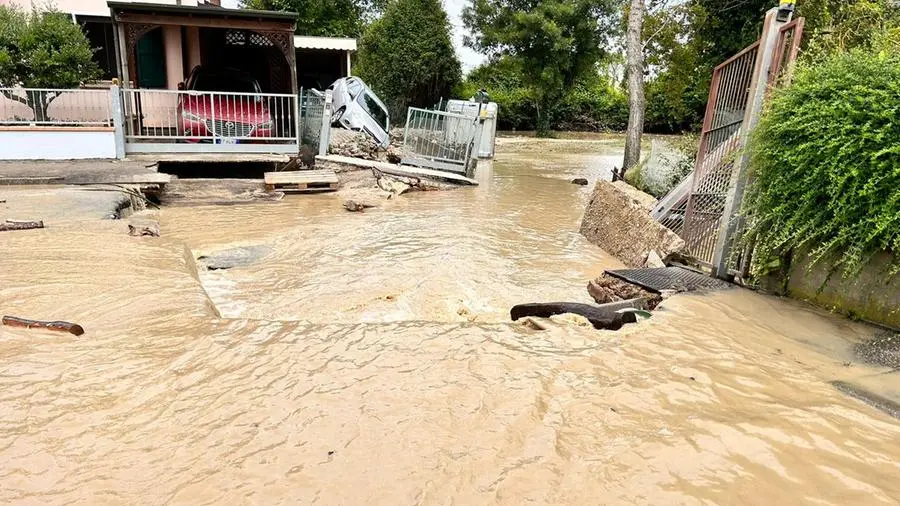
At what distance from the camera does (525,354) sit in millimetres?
4258

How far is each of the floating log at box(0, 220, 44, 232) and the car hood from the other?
5.83m

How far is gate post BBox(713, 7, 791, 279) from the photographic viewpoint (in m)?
5.53

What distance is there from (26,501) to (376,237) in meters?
6.36

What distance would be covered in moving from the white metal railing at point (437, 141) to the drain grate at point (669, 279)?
8708mm

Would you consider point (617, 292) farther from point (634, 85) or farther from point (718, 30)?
point (634, 85)

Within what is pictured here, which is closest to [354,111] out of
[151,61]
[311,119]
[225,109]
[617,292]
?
[311,119]

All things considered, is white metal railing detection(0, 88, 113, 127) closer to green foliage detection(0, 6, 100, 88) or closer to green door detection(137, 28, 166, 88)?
green foliage detection(0, 6, 100, 88)

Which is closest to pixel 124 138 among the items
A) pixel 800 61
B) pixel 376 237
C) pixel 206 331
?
pixel 376 237

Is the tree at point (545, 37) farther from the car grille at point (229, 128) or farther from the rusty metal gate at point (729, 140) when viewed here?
the rusty metal gate at point (729, 140)

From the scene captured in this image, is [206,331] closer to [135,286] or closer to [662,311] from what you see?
[135,286]

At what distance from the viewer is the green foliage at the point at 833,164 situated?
14.4 feet

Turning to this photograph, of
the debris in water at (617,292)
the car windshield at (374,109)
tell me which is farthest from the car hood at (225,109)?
the debris in water at (617,292)

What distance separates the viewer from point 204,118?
12359 millimetres

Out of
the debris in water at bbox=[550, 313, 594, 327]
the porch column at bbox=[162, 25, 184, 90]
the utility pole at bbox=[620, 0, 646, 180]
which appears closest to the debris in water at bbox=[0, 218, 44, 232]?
the debris in water at bbox=[550, 313, 594, 327]
